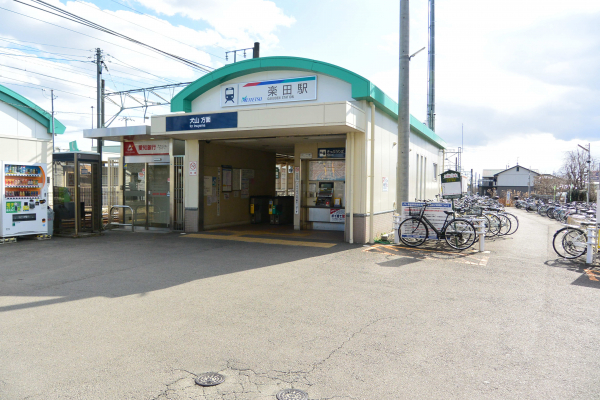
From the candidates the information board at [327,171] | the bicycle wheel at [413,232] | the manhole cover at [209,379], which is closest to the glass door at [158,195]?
the information board at [327,171]

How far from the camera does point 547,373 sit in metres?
3.56

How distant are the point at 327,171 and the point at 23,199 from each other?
872 cm

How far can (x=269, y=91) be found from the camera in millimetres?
11984

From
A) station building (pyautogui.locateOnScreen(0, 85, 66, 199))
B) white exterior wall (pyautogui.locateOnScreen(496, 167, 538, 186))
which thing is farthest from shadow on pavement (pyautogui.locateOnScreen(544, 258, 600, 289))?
white exterior wall (pyautogui.locateOnScreen(496, 167, 538, 186))

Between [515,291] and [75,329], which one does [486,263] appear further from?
[75,329]

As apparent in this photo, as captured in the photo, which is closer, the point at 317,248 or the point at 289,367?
the point at 289,367

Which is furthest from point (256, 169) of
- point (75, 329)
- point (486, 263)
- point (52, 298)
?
point (75, 329)

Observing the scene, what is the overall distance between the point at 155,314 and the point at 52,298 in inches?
71.0

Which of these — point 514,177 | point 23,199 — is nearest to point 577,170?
point 514,177

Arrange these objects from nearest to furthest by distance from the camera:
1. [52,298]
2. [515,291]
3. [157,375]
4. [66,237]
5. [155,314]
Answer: [157,375]
[155,314]
[52,298]
[515,291]
[66,237]

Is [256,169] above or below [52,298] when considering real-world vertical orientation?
above

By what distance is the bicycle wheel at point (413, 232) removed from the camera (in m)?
10.2

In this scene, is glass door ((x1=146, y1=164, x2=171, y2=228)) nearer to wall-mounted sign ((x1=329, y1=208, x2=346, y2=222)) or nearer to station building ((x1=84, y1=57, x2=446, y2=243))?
station building ((x1=84, y1=57, x2=446, y2=243))

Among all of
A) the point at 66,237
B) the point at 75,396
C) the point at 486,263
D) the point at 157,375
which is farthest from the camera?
the point at 66,237
